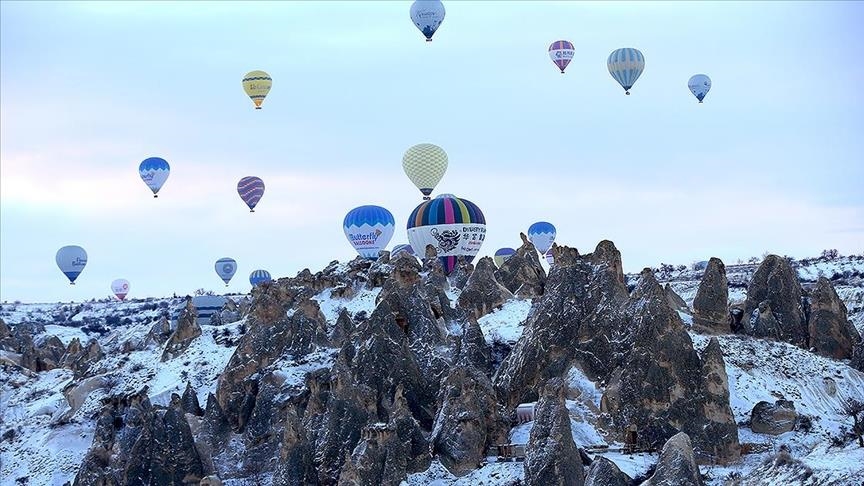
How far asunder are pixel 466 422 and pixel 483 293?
18114 mm

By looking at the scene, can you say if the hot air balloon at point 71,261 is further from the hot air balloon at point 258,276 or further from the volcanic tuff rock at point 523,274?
the volcanic tuff rock at point 523,274

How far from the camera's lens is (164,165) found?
453 ft

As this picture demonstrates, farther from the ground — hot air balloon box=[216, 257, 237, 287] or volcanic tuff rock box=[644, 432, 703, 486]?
hot air balloon box=[216, 257, 237, 287]

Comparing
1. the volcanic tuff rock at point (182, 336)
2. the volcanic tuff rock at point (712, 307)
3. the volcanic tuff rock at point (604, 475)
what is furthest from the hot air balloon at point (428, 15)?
the volcanic tuff rock at point (604, 475)

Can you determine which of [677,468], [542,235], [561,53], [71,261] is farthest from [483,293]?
[71,261]

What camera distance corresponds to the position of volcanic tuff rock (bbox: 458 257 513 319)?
90750 millimetres

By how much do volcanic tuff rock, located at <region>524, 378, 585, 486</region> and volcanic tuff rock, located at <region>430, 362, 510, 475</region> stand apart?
5.96 m

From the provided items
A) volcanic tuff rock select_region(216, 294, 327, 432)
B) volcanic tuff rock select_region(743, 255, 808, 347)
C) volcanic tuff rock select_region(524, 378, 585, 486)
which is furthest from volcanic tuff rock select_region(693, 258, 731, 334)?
volcanic tuff rock select_region(524, 378, 585, 486)

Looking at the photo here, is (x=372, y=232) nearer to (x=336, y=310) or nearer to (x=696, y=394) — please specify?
(x=336, y=310)

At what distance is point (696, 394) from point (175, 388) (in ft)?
97.7

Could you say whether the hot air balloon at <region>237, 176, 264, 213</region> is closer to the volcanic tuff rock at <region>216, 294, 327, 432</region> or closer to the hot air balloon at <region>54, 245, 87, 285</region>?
the hot air balloon at <region>54, 245, 87, 285</region>

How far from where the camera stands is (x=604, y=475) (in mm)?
60719

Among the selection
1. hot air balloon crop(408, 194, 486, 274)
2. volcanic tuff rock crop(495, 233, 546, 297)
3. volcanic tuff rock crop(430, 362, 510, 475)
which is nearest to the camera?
volcanic tuff rock crop(430, 362, 510, 475)

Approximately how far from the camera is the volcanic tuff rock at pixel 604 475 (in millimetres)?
60625
